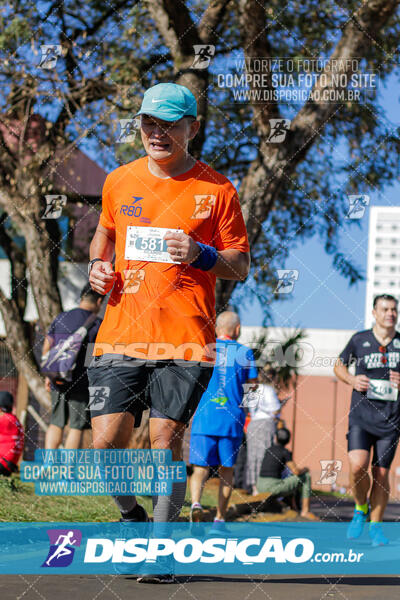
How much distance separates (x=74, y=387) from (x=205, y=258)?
4.01 meters

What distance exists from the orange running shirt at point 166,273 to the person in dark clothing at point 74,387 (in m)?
3.39

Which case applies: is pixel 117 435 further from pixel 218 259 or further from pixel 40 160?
pixel 40 160

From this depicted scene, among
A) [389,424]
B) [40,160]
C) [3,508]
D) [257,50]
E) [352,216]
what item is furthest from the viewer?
[40,160]

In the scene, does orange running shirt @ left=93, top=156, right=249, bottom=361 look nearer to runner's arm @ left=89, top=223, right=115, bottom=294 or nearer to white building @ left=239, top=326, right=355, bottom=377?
runner's arm @ left=89, top=223, right=115, bottom=294

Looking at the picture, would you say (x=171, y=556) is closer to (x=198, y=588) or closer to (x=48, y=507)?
(x=198, y=588)

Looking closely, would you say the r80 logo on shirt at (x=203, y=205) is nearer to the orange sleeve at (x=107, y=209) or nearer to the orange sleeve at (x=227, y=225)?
the orange sleeve at (x=227, y=225)

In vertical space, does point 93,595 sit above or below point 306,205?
below

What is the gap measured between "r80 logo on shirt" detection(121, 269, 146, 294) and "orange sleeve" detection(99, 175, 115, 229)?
15.1 inches

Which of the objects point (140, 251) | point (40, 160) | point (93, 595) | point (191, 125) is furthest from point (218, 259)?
point (40, 160)

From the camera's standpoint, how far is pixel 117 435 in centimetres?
360

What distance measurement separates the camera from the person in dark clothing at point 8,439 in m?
6.58

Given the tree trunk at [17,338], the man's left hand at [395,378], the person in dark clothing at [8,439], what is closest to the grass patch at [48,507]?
the person in dark clothing at [8,439]

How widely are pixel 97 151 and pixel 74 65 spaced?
1187 millimetres

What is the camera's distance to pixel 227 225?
3893mm
